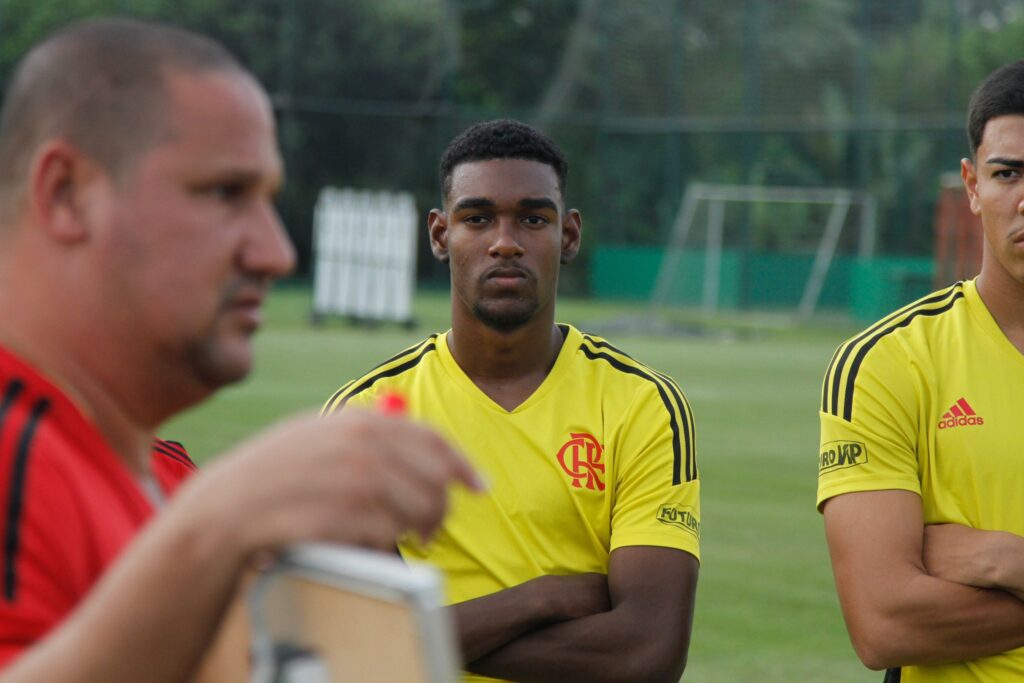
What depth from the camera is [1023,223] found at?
12.5 ft

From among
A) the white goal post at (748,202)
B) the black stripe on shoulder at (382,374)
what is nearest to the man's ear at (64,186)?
the black stripe on shoulder at (382,374)

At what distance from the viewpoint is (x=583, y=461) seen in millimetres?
4188

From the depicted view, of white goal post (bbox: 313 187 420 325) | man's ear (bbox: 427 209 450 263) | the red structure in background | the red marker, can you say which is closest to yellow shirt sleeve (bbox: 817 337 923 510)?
man's ear (bbox: 427 209 450 263)

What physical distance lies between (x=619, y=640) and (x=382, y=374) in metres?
1.02

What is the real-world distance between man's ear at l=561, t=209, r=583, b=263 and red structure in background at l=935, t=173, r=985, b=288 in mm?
25288

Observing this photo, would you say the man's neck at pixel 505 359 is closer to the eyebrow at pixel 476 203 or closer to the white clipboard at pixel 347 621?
the eyebrow at pixel 476 203

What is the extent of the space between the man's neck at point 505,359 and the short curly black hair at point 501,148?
0.49 metres

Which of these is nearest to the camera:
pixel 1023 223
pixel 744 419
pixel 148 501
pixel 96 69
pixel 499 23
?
pixel 96 69

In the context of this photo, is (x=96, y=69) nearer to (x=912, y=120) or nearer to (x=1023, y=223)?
(x=1023, y=223)

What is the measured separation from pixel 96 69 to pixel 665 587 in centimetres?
263

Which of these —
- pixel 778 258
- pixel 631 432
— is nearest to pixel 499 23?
pixel 778 258

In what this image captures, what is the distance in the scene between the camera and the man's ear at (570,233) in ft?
15.4

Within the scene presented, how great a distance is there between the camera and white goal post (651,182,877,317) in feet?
116

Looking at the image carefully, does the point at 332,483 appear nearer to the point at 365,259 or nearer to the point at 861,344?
the point at 861,344
